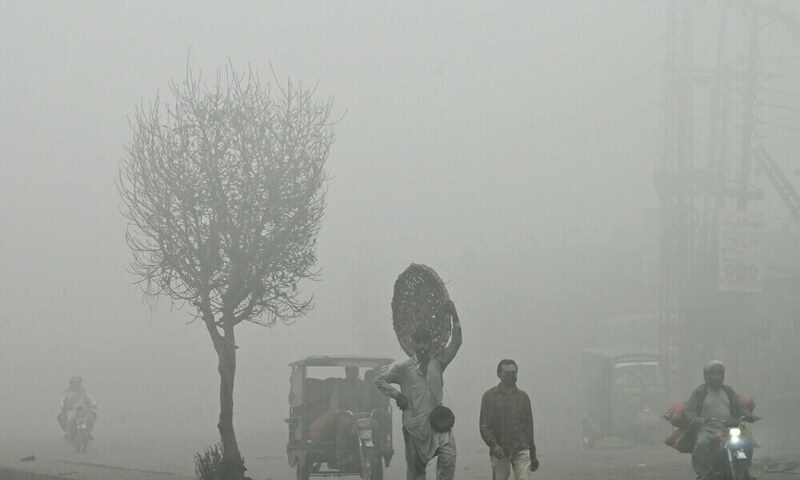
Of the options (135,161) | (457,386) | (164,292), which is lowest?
(457,386)

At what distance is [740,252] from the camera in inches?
1158

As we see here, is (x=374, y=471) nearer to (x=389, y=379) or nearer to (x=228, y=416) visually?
(x=228, y=416)

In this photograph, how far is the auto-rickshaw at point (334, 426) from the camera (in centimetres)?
1498

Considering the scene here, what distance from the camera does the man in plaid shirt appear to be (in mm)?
10477

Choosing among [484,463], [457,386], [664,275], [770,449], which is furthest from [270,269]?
[457,386]

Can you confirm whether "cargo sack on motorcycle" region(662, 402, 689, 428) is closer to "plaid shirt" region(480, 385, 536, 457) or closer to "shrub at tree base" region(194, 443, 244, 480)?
"plaid shirt" region(480, 385, 536, 457)

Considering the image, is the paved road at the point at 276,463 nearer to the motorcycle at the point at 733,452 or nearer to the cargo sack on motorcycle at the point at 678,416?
the cargo sack on motorcycle at the point at 678,416

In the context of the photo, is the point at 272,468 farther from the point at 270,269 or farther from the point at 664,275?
the point at 664,275

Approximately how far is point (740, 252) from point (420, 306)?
20.3 metres

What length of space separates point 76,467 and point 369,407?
5979mm

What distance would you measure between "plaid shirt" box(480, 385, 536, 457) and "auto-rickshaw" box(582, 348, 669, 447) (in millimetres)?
18244

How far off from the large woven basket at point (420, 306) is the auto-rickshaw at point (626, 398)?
17897 millimetres

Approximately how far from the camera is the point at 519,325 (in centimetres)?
6147

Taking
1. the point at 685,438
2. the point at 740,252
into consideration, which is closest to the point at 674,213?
the point at 740,252
